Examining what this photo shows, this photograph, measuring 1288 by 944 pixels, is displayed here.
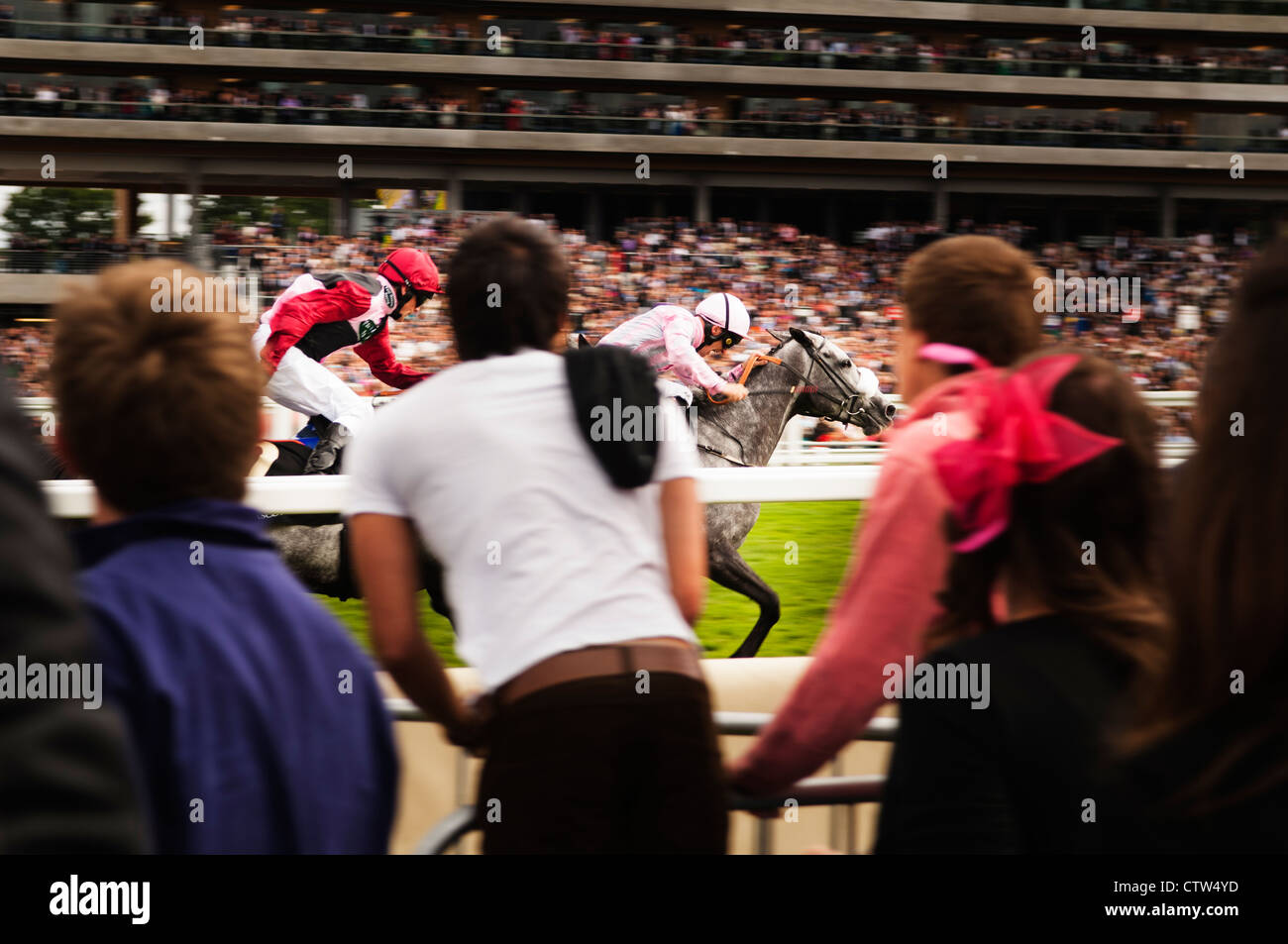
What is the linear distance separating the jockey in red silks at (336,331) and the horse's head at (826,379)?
172 centimetres

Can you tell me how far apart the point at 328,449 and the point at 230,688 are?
13.8 ft

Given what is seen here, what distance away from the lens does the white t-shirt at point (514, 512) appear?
157 cm

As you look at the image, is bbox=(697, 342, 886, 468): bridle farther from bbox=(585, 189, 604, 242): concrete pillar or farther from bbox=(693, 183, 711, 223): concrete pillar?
bbox=(585, 189, 604, 242): concrete pillar

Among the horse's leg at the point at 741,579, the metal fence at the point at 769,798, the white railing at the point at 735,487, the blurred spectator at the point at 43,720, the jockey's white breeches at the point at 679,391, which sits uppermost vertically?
the blurred spectator at the point at 43,720

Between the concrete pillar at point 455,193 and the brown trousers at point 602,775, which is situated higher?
the concrete pillar at point 455,193

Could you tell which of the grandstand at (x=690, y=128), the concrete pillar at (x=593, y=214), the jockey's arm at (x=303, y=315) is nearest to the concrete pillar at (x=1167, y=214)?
the grandstand at (x=690, y=128)

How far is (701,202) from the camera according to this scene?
30094 mm

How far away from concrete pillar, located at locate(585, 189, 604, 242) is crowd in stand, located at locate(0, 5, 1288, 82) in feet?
10.9

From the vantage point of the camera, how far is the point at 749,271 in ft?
78.5

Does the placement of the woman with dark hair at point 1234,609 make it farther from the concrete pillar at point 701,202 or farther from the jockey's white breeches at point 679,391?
the concrete pillar at point 701,202

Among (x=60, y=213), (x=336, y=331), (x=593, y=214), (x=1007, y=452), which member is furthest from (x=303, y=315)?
(x=60, y=213)

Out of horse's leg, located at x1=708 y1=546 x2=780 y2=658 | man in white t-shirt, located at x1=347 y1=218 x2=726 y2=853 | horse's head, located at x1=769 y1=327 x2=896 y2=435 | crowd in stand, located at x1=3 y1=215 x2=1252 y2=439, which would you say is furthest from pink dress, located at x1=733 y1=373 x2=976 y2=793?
crowd in stand, located at x1=3 y1=215 x2=1252 y2=439

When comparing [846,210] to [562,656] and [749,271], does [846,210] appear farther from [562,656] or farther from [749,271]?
[562,656]

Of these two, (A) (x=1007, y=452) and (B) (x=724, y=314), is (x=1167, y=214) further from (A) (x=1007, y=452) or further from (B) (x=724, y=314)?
(A) (x=1007, y=452)
